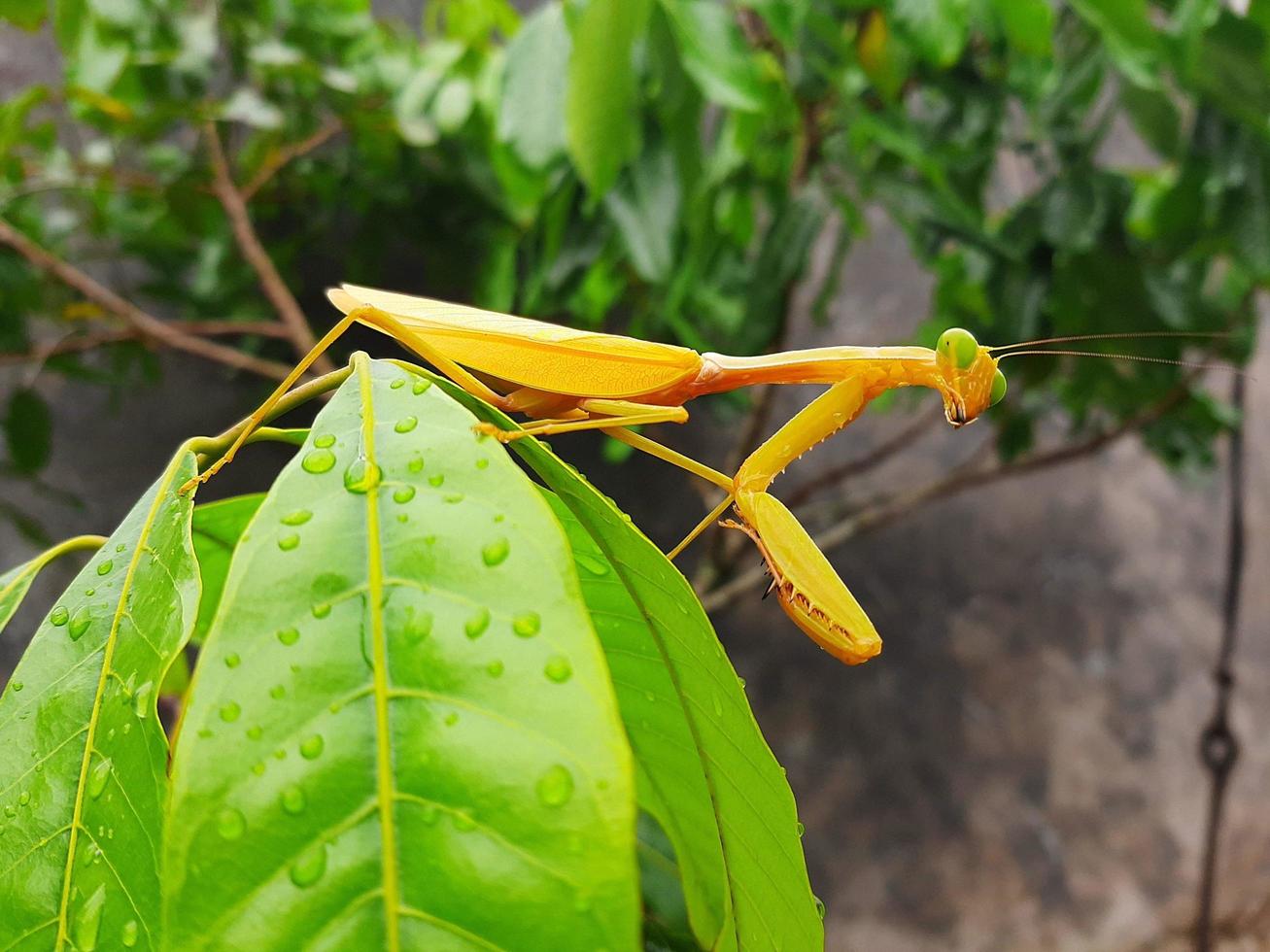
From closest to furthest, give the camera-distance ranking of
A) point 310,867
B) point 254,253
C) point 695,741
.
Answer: point 310,867
point 695,741
point 254,253

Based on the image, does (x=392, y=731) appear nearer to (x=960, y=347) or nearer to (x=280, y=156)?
(x=960, y=347)

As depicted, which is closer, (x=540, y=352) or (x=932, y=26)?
(x=540, y=352)

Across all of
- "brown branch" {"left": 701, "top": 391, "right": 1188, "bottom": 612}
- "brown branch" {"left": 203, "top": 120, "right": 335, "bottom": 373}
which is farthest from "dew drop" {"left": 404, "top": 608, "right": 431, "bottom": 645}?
"brown branch" {"left": 701, "top": 391, "right": 1188, "bottom": 612}

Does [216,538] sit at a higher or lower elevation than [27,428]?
lower

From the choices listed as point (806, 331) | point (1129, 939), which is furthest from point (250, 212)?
point (1129, 939)

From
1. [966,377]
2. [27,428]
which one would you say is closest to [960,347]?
[966,377]

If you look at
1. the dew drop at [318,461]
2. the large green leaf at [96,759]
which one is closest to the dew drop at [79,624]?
the large green leaf at [96,759]
